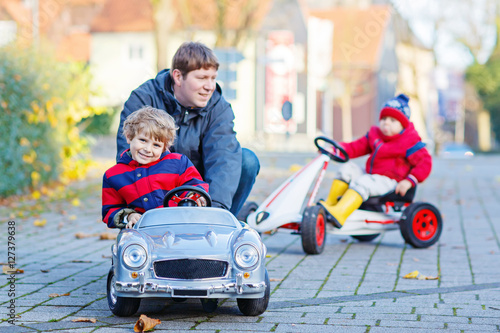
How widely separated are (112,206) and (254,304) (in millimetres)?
1006

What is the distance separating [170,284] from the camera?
3.67 meters

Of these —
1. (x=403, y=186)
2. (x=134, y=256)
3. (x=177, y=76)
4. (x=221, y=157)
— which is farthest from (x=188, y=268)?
(x=403, y=186)

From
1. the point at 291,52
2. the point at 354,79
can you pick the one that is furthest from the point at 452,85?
the point at 291,52

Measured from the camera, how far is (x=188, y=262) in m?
3.70

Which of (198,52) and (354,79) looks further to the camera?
(354,79)

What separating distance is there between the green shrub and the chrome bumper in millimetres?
6859

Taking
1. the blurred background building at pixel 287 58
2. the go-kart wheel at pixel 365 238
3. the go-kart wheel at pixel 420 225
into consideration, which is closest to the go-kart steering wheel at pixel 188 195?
the go-kart wheel at pixel 420 225

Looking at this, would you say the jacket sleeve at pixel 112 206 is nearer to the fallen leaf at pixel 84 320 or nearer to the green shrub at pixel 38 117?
the fallen leaf at pixel 84 320

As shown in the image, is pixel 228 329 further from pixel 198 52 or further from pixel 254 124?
pixel 254 124

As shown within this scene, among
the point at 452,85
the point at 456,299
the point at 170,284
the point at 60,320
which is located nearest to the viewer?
the point at 170,284

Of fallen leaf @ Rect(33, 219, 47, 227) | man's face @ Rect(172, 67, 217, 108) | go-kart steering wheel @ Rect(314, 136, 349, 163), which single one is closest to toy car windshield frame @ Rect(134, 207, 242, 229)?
man's face @ Rect(172, 67, 217, 108)

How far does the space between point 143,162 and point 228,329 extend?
109 centimetres

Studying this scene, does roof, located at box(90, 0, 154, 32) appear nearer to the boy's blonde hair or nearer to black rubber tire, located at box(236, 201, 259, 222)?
black rubber tire, located at box(236, 201, 259, 222)

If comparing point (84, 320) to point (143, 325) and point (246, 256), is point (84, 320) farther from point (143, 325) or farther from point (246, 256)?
point (246, 256)
